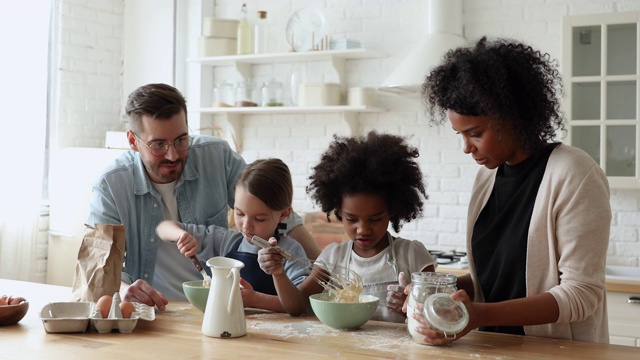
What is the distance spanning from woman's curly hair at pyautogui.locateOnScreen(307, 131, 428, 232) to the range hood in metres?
2.08

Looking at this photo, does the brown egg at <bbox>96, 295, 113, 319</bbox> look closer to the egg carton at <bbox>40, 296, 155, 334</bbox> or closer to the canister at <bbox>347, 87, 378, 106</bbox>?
the egg carton at <bbox>40, 296, 155, 334</bbox>

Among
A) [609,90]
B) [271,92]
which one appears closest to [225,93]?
[271,92]

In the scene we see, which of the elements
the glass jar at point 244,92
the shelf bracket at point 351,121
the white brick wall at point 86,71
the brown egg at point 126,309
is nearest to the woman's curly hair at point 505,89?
the brown egg at point 126,309

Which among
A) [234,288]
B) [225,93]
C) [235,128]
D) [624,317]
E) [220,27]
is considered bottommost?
[624,317]

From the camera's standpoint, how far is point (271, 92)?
16.2ft

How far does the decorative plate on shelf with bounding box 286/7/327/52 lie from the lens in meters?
4.80

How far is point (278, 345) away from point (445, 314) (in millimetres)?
398

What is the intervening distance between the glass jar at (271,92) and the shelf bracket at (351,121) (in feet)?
1.40

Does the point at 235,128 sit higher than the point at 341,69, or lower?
lower

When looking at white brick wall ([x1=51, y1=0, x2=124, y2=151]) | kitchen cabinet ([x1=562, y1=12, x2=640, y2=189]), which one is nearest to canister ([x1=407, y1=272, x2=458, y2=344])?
kitchen cabinet ([x1=562, y1=12, x2=640, y2=189])

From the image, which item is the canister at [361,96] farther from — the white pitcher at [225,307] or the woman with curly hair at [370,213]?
the white pitcher at [225,307]

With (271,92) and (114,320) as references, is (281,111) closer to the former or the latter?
(271,92)

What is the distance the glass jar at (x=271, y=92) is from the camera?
4.93 m

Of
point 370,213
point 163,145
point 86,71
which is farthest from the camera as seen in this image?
point 86,71
